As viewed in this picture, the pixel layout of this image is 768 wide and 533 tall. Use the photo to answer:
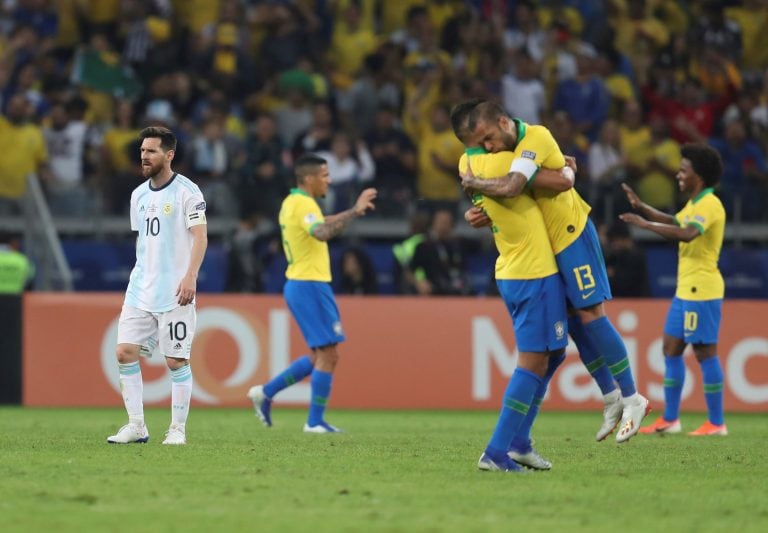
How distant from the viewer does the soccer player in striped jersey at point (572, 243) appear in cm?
864

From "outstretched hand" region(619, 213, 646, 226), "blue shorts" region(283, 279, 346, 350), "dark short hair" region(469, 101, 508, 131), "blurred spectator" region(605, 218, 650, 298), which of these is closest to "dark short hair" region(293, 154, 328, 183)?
"blue shorts" region(283, 279, 346, 350)

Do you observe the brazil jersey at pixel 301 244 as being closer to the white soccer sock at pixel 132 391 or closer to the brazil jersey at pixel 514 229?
the white soccer sock at pixel 132 391

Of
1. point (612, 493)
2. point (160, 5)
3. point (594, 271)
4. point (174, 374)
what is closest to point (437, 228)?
point (160, 5)

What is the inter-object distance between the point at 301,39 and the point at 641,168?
17.9ft

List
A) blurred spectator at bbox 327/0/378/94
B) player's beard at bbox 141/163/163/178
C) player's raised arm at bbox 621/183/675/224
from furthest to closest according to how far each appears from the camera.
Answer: blurred spectator at bbox 327/0/378/94 → player's raised arm at bbox 621/183/675/224 → player's beard at bbox 141/163/163/178

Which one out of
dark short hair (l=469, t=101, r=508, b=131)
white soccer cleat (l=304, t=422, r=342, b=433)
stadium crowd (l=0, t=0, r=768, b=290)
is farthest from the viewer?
stadium crowd (l=0, t=0, r=768, b=290)

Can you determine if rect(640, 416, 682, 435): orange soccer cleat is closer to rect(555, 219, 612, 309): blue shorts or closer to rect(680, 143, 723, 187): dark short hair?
rect(680, 143, 723, 187): dark short hair

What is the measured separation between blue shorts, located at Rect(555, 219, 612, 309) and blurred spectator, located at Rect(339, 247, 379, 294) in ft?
30.2

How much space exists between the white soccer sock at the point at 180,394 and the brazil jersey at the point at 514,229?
301 centimetres

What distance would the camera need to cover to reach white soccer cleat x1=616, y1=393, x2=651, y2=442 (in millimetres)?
9367

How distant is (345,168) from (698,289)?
6.95 metres

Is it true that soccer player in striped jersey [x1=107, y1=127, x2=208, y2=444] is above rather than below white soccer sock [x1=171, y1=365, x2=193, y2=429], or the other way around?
above

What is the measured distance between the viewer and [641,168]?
63.8 feet

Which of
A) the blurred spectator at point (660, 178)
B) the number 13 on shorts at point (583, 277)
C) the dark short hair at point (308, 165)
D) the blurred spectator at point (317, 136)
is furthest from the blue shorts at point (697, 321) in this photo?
the blurred spectator at point (317, 136)
